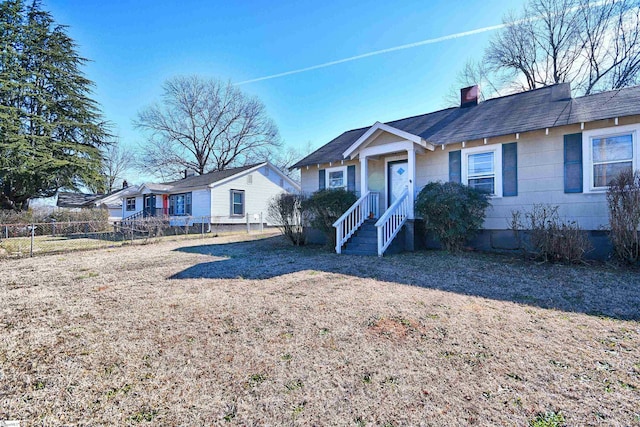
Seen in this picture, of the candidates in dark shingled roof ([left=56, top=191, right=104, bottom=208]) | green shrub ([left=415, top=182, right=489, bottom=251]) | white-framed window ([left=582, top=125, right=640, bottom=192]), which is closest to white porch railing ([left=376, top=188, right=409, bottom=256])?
green shrub ([left=415, top=182, right=489, bottom=251])

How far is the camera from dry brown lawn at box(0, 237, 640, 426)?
6.76 feet

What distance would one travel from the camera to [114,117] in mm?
23969

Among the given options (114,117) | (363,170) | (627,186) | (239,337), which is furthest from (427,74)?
(114,117)

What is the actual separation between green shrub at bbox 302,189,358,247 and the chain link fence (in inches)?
285

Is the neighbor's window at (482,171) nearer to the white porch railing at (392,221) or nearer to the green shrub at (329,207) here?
the white porch railing at (392,221)

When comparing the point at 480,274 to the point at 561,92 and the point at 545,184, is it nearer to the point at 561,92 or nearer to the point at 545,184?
the point at 545,184

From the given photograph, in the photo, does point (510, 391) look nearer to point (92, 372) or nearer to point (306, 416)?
point (306, 416)

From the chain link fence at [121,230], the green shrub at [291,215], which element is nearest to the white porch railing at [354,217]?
the green shrub at [291,215]

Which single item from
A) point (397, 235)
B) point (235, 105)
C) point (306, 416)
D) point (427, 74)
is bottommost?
point (306, 416)

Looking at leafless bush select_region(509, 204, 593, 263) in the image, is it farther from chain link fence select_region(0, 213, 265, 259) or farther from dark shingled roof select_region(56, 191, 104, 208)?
dark shingled roof select_region(56, 191, 104, 208)

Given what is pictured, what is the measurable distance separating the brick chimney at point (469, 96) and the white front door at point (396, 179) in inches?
154

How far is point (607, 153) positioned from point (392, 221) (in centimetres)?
528

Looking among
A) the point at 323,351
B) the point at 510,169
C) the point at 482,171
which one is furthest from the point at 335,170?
the point at 323,351

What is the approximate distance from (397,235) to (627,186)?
16.2 ft
